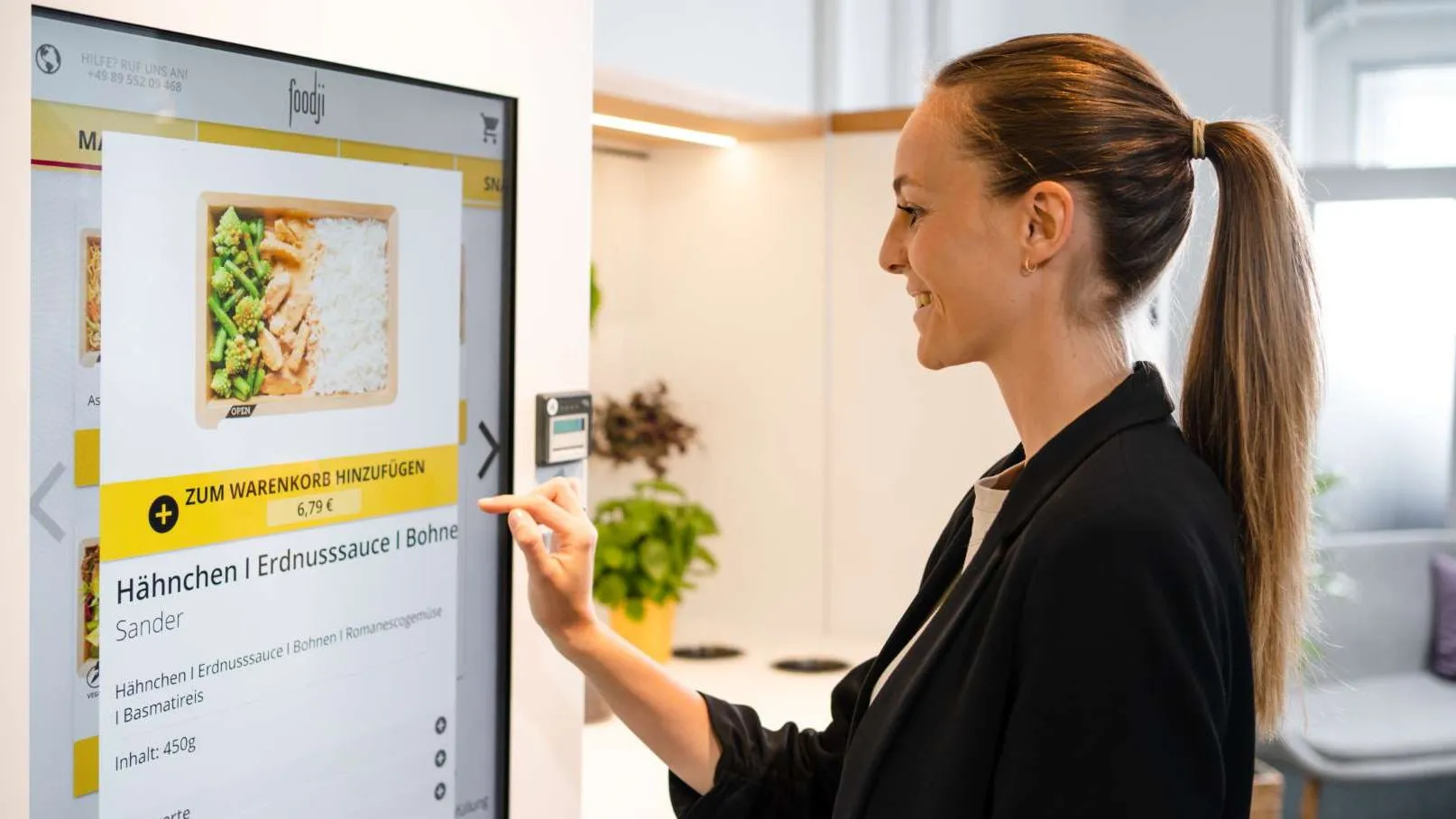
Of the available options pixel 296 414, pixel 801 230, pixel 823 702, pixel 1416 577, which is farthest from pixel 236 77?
pixel 1416 577

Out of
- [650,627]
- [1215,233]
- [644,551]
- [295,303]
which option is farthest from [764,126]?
[1215,233]

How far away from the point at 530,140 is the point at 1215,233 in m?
0.64

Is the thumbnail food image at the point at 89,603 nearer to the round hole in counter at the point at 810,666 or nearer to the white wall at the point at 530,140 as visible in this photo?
the white wall at the point at 530,140

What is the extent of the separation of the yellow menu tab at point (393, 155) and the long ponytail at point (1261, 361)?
65cm

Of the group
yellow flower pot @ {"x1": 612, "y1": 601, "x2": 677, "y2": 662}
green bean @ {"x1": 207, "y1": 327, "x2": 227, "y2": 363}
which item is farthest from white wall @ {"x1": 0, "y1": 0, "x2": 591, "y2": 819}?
yellow flower pot @ {"x1": 612, "y1": 601, "x2": 677, "y2": 662}

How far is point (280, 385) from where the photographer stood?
3.81 feet

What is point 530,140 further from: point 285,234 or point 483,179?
point 285,234

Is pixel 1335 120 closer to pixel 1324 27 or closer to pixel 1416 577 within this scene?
pixel 1324 27

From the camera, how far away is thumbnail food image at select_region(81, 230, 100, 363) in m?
0.99

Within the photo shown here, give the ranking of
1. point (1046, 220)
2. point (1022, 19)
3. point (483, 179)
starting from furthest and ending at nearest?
point (1022, 19) → point (483, 179) → point (1046, 220)

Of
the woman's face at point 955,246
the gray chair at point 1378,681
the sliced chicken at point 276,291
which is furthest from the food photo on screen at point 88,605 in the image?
the gray chair at point 1378,681

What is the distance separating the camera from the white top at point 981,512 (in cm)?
105

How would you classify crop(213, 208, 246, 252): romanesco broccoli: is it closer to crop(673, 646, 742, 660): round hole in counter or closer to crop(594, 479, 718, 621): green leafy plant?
crop(594, 479, 718, 621): green leafy plant

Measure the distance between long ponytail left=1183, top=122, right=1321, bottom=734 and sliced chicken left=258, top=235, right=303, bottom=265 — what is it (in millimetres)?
694
